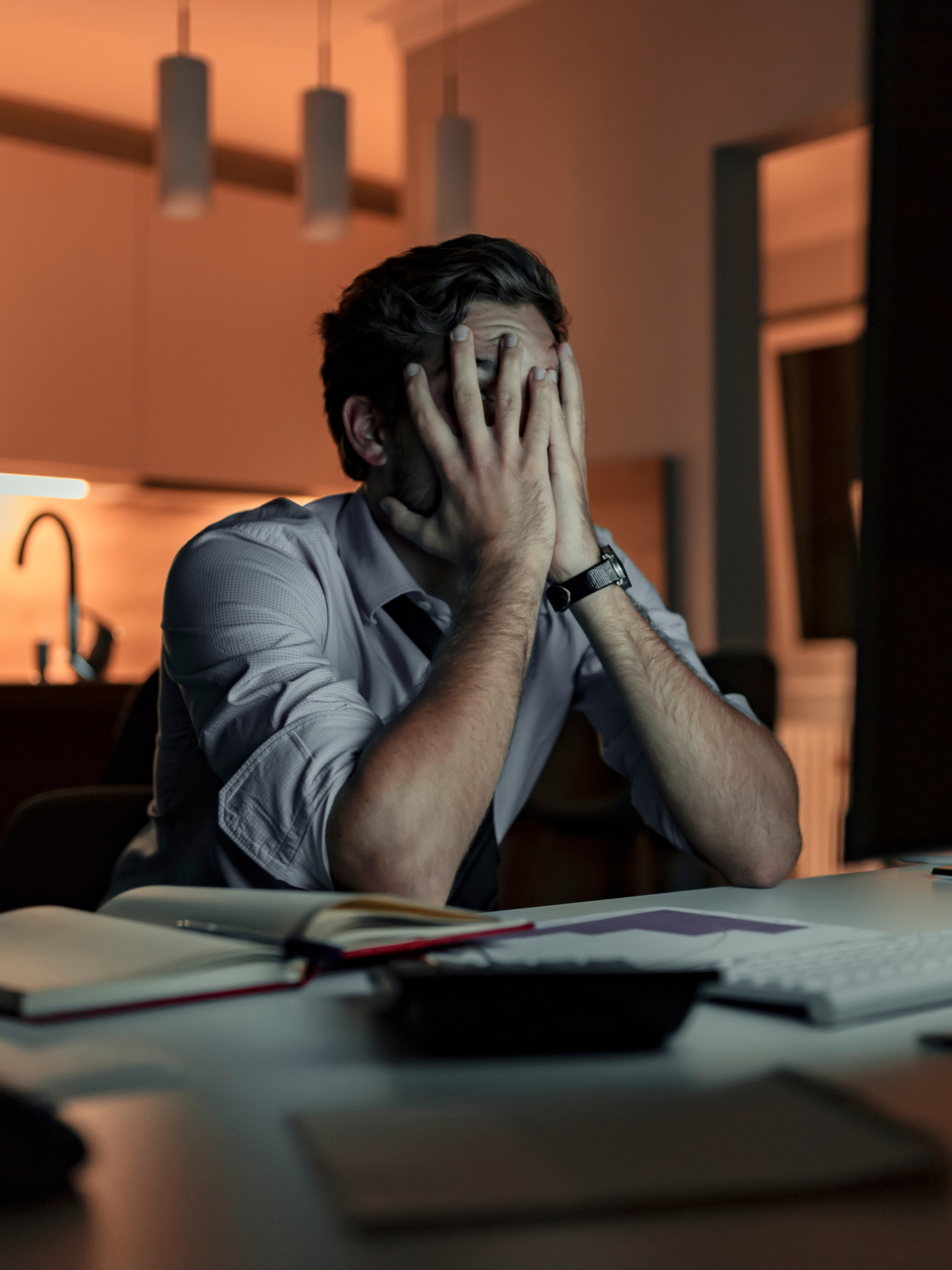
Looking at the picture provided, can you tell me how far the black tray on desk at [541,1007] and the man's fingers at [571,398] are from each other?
918 mm

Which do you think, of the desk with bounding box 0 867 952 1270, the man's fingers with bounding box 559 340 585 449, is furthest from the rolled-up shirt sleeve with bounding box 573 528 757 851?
the desk with bounding box 0 867 952 1270

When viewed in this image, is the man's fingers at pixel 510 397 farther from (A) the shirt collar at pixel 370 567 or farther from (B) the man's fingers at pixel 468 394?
(A) the shirt collar at pixel 370 567

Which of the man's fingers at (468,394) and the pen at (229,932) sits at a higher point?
the man's fingers at (468,394)

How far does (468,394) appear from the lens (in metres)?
1.30

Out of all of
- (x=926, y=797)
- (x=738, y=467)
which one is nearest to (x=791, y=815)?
(x=926, y=797)

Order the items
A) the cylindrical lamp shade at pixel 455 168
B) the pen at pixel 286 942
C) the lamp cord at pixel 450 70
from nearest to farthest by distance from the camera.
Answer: the pen at pixel 286 942 → the cylindrical lamp shade at pixel 455 168 → the lamp cord at pixel 450 70

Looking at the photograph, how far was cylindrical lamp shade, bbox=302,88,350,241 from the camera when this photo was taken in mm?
3199

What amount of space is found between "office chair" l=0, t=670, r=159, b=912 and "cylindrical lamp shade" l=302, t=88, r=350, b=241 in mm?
2259

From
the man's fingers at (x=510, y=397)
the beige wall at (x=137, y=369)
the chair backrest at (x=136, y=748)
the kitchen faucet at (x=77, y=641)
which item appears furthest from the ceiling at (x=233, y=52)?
the chair backrest at (x=136, y=748)

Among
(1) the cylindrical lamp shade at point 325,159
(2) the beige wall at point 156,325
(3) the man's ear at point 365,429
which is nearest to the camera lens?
(3) the man's ear at point 365,429

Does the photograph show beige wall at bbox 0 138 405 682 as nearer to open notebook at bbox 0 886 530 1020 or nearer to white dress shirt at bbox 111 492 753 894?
white dress shirt at bbox 111 492 753 894

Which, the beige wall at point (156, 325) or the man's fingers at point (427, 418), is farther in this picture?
the beige wall at point (156, 325)

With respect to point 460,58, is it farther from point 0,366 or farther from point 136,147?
point 0,366

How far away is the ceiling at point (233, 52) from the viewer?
3930 mm
